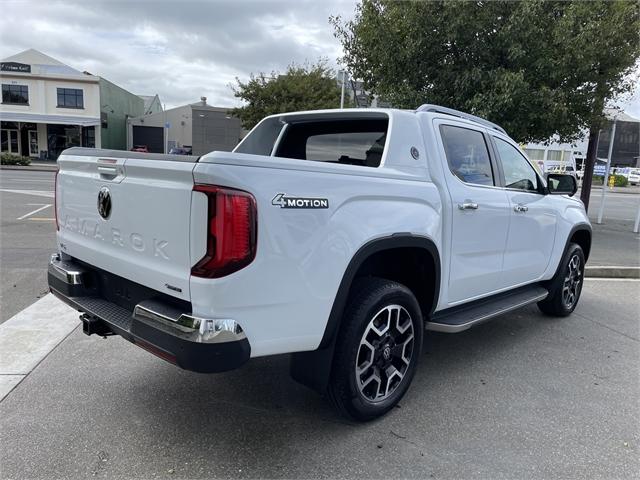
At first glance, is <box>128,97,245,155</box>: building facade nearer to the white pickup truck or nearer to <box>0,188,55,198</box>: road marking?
<box>0,188,55,198</box>: road marking

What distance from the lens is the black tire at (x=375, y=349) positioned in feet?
9.41

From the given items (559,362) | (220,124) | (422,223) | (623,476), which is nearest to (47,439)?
(422,223)

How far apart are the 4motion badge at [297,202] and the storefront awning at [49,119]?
39771 millimetres

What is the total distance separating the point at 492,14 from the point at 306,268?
320 inches

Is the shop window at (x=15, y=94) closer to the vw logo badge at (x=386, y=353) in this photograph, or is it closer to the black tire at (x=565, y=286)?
the black tire at (x=565, y=286)

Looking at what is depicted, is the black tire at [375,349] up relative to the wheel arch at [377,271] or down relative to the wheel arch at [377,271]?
down

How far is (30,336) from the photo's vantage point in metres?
4.29

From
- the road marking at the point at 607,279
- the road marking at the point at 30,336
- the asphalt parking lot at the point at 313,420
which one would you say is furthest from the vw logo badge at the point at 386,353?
the road marking at the point at 607,279

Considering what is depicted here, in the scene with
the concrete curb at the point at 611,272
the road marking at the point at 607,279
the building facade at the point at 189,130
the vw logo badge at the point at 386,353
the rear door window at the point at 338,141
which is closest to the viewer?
the vw logo badge at the point at 386,353

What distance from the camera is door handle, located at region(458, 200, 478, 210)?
3572 millimetres

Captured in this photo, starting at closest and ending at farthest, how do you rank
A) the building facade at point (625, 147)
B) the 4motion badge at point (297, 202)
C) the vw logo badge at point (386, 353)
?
the 4motion badge at point (297, 202), the vw logo badge at point (386, 353), the building facade at point (625, 147)

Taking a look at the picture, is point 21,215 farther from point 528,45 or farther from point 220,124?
point 220,124

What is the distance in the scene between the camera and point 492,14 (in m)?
8.78

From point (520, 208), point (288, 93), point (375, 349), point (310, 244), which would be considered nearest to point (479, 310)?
point (520, 208)
